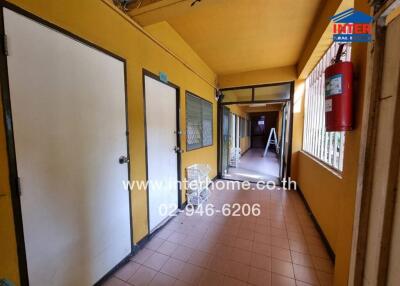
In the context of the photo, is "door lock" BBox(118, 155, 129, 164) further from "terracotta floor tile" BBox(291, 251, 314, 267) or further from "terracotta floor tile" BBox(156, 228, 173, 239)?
"terracotta floor tile" BBox(291, 251, 314, 267)

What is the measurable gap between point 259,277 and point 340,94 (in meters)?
1.64

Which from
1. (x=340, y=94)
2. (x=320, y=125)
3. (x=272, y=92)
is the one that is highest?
(x=272, y=92)

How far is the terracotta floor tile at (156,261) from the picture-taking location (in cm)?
165

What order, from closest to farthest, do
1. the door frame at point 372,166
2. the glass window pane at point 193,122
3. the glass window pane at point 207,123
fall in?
the door frame at point 372,166 < the glass window pane at point 193,122 < the glass window pane at point 207,123

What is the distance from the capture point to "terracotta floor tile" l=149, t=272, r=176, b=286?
1.46 metres

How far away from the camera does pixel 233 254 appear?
70.6 inches

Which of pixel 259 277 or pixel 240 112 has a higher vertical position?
pixel 240 112

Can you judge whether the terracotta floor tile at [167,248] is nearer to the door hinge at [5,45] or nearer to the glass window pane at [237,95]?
the door hinge at [5,45]

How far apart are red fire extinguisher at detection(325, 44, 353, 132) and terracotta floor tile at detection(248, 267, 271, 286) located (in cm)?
139

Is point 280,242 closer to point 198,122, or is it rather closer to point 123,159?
point 123,159

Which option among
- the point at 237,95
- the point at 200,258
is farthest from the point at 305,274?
the point at 237,95

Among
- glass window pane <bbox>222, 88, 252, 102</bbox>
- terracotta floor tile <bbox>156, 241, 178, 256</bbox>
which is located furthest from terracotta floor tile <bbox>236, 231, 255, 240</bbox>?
glass window pane <bbox>222, 88, 252, 102</bbox>

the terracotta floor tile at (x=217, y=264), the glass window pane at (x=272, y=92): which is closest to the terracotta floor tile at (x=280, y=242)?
the terracotta floor tile at (x=217, y=264)

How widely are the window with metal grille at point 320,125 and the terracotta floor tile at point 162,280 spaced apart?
2008 millimetres
